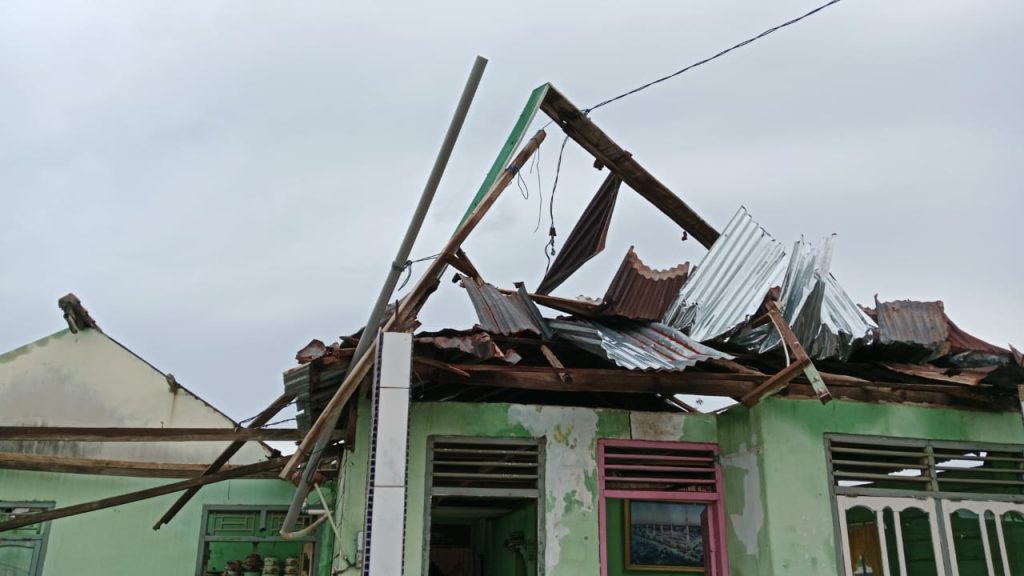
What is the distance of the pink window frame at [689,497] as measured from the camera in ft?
25.7

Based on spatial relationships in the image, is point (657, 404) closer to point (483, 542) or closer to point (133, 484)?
point (483, 542)

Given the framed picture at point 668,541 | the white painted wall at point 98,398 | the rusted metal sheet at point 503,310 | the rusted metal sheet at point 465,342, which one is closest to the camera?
the rusted metal sheet at point 465,342

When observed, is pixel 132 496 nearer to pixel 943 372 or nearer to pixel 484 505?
pixel 484 505

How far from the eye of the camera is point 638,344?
7.88 meters

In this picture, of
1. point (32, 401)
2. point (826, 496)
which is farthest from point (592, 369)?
point (32, 401)

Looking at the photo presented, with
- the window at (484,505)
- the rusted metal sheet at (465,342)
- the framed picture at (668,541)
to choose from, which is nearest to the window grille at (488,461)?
the window at (484,505)

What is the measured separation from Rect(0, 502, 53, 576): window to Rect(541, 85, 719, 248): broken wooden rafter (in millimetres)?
9293

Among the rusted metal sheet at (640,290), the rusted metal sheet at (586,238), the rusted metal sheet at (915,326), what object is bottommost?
the rusted metal sheet at (915,326)

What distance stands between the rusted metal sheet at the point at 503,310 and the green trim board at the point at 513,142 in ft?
3.24

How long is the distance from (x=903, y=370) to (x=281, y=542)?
907cm

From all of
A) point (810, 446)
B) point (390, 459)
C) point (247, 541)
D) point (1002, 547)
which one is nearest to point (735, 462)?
point (810, 446)

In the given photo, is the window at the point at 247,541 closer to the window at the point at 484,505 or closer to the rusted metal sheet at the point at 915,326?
the window at the point at 484,505

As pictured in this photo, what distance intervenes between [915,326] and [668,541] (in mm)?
3501

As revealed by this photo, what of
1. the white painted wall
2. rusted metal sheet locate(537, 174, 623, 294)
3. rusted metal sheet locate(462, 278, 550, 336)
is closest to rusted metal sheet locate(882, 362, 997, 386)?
rusted metal sheet locate(537, 174, 623, 294)
